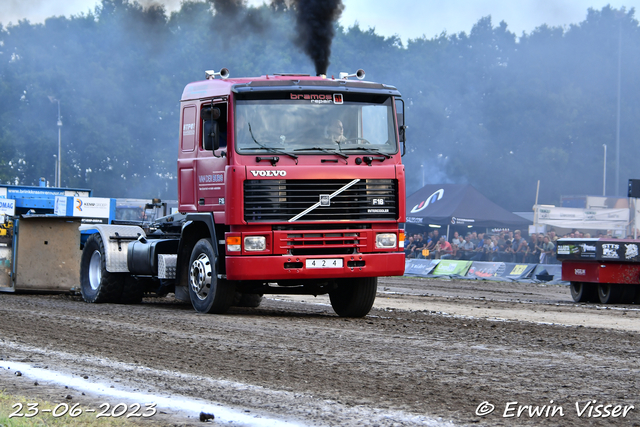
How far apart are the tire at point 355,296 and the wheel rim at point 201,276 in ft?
6.42

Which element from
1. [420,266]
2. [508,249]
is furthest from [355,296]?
[420,266]

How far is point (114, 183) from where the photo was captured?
71.9m

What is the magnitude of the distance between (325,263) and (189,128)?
291 cm

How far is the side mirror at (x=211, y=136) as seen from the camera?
1197cm

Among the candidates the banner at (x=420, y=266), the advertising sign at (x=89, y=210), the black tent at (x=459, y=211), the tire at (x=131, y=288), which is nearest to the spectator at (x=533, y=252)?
Answer: the banner at (x=420, y=266)

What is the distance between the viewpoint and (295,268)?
38.8 ft

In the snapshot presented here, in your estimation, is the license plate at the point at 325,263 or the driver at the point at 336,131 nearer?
the license plate at the point at 325,263

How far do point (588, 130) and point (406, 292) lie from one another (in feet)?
184

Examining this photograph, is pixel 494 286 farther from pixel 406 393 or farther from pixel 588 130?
pixel 588 130

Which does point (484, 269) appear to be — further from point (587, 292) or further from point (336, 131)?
point (336, 131)

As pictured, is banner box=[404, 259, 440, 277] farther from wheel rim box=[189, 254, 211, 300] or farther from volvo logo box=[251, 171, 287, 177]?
volvo logo box=[251, 171, 287, 177]

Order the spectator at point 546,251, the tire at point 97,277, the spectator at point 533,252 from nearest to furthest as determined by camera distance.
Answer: the tire at point 97,277 → the spectator at point 546,251 → the spectator at point 533,252

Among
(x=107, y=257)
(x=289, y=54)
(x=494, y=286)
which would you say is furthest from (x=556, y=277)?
(x=289, y=54)

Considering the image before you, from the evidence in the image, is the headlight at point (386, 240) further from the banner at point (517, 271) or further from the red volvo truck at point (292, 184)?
the banner at point (517, 271)
